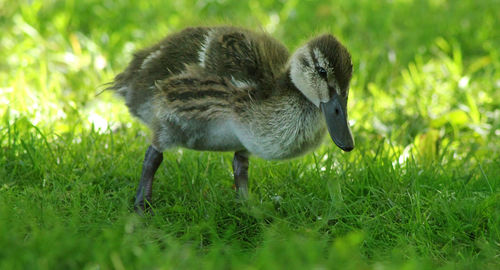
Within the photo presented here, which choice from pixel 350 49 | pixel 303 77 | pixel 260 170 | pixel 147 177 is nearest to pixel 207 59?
pixel 303 77

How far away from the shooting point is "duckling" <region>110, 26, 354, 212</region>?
3422 mm

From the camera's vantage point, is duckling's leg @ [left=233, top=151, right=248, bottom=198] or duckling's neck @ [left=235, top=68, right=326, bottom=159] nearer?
duckling's neck @ [left=235, top=68, right=326, bottom=159]

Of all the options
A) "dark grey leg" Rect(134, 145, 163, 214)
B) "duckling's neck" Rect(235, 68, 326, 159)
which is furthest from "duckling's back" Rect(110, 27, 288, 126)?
"dark grey leg" Rect(134, 145, 163, 214)

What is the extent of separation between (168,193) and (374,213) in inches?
51.9

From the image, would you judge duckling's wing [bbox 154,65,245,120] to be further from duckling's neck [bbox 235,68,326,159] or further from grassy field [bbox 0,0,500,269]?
grassy field [bbox 0,0,500,269]

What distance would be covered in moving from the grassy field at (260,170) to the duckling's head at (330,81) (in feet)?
1.57

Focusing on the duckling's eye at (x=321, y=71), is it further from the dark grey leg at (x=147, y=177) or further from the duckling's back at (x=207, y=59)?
the dark grey leg at (x=147, y=177)

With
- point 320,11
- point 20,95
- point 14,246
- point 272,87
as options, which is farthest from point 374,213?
point 320,11

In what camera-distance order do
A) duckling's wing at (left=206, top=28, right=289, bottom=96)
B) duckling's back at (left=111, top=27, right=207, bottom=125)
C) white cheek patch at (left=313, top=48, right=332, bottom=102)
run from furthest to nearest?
duckling's back at (left=111, top=27, right=207, bottom=125)
duckling's wing at (left=206, top=28, right=289, bottom=96)
white cheek patch at (left=313, top=48, right=332, bottom=102)

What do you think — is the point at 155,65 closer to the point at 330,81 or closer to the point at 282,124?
the point at 282,124

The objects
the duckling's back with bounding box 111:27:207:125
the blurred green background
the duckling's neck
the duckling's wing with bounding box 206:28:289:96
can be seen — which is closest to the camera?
the duckling's neck

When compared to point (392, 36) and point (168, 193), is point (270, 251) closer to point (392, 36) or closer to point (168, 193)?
point (168, 193)

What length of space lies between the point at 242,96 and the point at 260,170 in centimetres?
86

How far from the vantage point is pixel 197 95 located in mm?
3592
